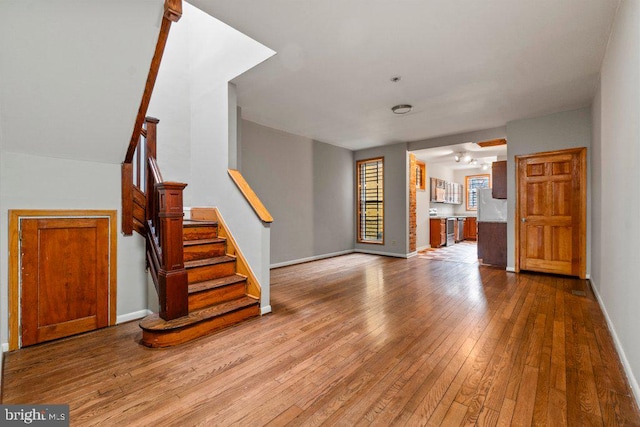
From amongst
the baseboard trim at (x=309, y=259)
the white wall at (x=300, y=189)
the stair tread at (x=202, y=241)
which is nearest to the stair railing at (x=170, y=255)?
the stair tread at (x=202, y=241)

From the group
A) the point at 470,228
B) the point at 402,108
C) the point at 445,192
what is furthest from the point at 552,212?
the point at 470,228

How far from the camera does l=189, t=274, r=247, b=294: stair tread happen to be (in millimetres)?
2699

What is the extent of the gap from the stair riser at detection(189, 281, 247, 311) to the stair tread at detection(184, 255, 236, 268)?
30cm

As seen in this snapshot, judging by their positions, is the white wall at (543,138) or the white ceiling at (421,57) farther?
the white wall at (543,138)

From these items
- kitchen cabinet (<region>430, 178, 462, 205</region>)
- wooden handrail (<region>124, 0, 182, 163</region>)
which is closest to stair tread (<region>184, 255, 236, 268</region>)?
wooden handrail (<region>124, 0, 182, 163</region>)

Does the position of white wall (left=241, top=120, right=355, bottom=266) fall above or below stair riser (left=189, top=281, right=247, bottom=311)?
above

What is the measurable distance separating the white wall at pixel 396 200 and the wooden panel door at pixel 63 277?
5272mm

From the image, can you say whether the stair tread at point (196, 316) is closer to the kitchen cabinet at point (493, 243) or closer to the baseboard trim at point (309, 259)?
the baseboard trim at point (309, 259)

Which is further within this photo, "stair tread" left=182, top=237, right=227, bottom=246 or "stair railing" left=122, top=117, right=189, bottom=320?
"stair tread" left=182, top=237, right=227, bottom=246

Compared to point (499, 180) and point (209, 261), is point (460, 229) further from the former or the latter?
point (209, 261)

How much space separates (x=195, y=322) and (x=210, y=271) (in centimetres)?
67

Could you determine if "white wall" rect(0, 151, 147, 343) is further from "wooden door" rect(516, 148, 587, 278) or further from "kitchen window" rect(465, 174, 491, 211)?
"kitchen window" rect(465, 174, 491, 211)

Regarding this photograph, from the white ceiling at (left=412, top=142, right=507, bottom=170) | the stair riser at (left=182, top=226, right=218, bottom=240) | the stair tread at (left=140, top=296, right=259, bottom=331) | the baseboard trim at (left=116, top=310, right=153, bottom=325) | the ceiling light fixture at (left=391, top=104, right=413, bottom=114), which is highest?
the ceiling light fixture at (left=391, top=104, right=413, bottom=114)

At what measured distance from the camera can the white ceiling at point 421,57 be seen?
219cm
